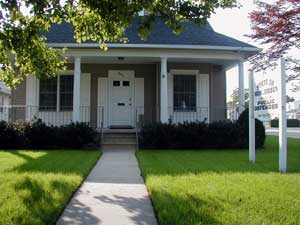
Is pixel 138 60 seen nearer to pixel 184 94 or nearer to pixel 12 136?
pixel 184 94

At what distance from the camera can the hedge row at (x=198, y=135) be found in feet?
48.9

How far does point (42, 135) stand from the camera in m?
14.7

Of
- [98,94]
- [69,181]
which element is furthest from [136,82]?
[69,181]

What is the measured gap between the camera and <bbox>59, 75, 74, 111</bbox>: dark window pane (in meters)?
17.4

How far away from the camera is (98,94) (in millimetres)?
17781

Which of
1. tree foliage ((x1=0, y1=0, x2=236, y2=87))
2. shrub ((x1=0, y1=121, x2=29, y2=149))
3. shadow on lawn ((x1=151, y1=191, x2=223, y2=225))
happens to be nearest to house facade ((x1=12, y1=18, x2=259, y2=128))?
shrub ((x1=0, y1=121, x2=29, y2=149))

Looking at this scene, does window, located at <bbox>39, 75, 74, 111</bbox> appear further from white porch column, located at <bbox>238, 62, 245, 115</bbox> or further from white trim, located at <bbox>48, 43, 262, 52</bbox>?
white porch column, located at <bbox>238, 62, 245, 115</bbox>

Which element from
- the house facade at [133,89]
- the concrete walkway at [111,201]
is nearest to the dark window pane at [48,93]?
the house facade at [133,89]

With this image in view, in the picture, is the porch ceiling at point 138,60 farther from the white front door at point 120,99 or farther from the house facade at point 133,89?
the white front door at point 120,99

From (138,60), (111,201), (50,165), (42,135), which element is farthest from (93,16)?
(138,60)

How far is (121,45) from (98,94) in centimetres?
309

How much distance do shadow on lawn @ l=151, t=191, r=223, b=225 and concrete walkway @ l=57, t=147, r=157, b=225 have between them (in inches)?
6.1

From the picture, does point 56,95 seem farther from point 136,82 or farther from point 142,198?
point 142,198

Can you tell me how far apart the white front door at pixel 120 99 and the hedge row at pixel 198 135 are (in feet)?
8.96
